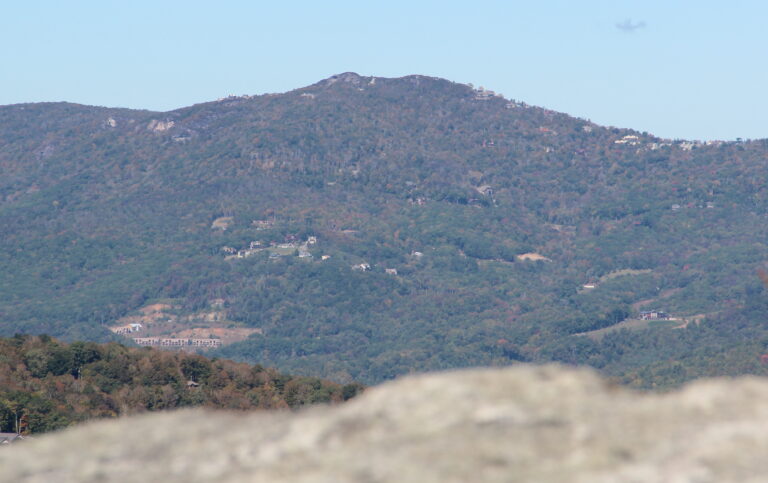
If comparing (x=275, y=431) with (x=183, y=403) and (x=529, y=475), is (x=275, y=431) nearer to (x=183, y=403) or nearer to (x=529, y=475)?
(x=529, y=475)

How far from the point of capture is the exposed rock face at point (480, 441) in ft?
44.4

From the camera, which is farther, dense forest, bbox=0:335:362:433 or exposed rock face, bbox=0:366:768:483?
dense forest, bbox=0:335:362:433

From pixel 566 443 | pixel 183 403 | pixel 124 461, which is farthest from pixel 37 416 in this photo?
pixel 566 443

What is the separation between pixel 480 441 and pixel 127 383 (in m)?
76.4

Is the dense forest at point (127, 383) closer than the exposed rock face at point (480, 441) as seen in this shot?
No

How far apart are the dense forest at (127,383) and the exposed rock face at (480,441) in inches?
1910

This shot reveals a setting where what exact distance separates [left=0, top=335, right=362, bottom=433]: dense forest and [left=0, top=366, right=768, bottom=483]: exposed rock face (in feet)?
159

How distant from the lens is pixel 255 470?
14781 millimetres

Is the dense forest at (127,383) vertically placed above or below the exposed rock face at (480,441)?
below

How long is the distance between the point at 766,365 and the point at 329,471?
18021 cm

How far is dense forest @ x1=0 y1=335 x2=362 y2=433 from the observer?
71562 mm

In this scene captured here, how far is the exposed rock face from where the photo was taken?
13539mm

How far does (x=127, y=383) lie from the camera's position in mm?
87000

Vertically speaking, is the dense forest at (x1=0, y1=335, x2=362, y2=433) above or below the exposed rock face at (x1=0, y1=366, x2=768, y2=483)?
below
